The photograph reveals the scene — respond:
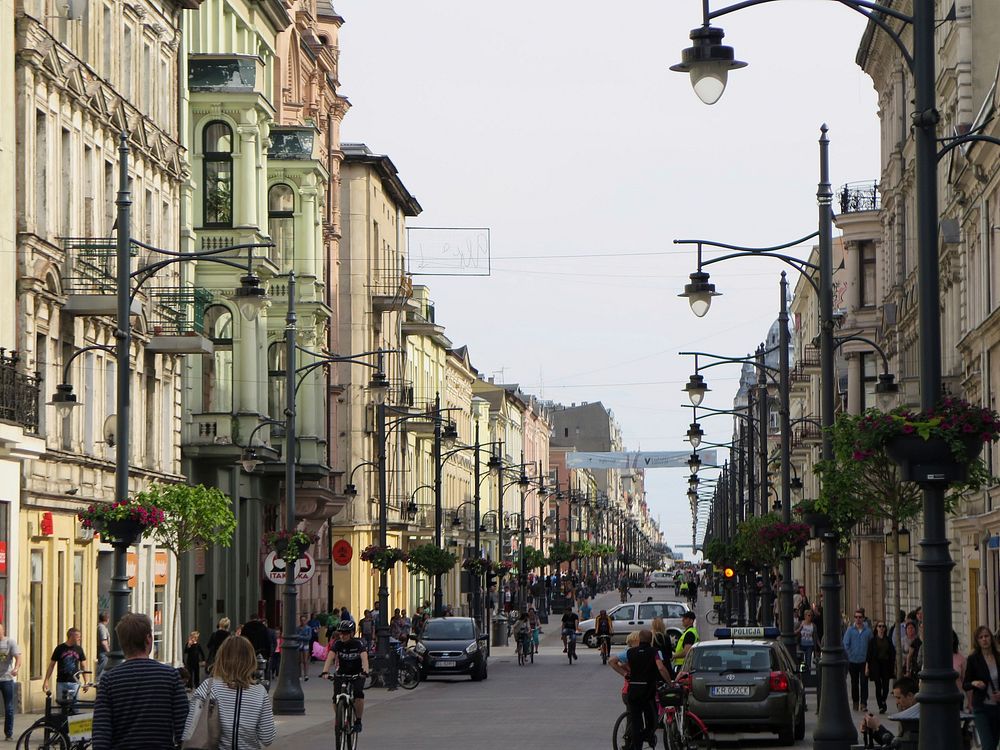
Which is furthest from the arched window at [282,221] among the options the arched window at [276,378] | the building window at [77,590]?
the building window at [77,590]

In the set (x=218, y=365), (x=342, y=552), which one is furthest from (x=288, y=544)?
(x=218, y=365)

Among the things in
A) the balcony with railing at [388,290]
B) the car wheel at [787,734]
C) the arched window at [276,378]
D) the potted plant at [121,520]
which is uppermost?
the balcony with railing at [388,290]

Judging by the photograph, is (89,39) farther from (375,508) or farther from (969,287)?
(375,508)

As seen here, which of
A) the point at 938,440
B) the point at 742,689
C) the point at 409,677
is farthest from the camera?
the point at 409,677

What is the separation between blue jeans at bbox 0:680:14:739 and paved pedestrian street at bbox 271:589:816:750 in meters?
3.54

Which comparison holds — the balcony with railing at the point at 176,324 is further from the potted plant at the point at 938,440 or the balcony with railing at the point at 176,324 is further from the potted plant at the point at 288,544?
the potted plant at the point at 938,440

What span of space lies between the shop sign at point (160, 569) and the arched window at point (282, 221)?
15672 millimetres

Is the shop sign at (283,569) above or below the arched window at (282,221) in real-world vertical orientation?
below

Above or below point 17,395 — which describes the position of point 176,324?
above

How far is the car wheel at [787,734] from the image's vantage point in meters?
25.4

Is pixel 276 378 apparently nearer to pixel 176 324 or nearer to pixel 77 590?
pixel 176 324

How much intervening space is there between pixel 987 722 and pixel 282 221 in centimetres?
4129

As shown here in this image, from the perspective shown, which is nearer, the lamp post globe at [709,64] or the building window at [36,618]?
the lamp post globe at [709,64]

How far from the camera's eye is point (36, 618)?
111 feet
